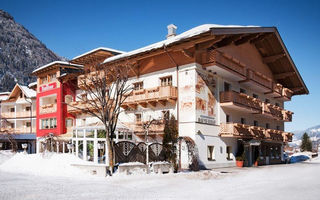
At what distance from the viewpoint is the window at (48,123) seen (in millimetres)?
37228

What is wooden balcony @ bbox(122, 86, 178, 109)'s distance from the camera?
1000 inches

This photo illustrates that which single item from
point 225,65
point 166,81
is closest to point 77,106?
point 166,81

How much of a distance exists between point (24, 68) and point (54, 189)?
121 meters

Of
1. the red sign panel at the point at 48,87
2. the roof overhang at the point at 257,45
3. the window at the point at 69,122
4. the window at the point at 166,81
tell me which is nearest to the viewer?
the roof overhang at the point at 257,45

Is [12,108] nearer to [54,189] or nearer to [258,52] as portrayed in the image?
[258,52]

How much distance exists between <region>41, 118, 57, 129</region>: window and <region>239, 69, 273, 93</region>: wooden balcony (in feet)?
70.7

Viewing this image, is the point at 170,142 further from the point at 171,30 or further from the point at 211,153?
the point at 171,30

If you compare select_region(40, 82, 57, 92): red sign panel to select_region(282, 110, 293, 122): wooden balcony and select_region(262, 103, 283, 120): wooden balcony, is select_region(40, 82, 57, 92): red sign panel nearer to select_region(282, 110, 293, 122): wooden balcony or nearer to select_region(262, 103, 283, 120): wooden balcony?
select_region(262, 103, 283, 120): wooden balcony

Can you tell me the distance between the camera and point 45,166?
21.5 metres

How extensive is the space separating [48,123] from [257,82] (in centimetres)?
2422

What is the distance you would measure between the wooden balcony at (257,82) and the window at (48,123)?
70.7ft

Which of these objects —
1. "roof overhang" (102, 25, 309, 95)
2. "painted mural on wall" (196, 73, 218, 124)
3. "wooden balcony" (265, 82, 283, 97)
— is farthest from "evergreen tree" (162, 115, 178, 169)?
"wooden balcony" (265, 82, 283, 97)

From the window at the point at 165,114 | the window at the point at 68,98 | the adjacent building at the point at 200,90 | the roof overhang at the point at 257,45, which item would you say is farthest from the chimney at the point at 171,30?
the window at the point at 68,98

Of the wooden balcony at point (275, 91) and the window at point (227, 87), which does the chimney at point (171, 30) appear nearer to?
the window at point (227, 87)
